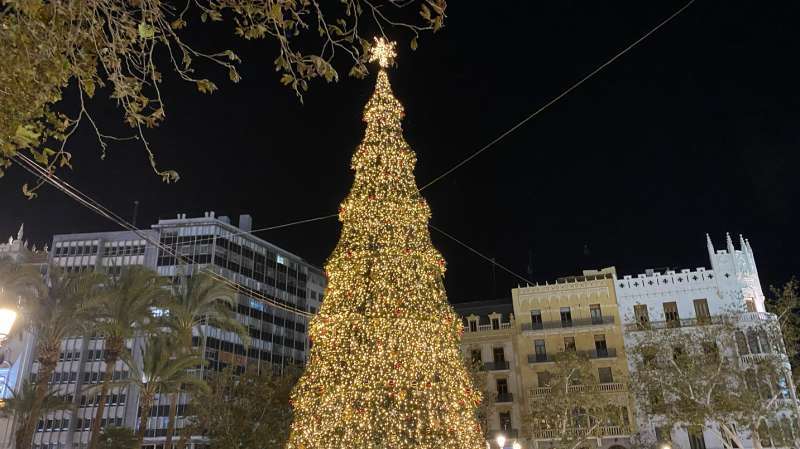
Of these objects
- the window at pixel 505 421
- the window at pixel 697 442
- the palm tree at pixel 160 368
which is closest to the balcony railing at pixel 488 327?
the window at pixel 505 421

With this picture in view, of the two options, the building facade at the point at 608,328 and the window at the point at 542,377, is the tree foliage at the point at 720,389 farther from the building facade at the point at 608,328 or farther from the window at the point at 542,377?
the window at the point at 542,377

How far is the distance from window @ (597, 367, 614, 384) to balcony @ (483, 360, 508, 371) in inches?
230

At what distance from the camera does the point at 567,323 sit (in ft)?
118

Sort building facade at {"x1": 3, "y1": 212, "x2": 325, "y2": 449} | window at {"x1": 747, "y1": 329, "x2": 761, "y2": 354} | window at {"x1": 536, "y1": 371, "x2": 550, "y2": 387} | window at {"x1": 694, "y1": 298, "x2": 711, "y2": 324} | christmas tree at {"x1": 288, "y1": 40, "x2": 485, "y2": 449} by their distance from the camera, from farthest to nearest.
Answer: building facade at {"x1": 3, "y1": 212, "x2": 325, "y2": 449}
window at {"x1": 536, "y1": 371, "x2": 550, "y2": 387}
window at {"x1": 694, "y1": 298, "x2": 711, "y2": 324}
window at {"x1": 747, "y1": 329, "x2": 761, "y2": 354}
christmas tree at {"x1": 288, "y1": 40, "x2": 485, "y2": 449}

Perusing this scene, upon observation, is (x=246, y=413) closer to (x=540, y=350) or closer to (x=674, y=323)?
(x=540, y=350)

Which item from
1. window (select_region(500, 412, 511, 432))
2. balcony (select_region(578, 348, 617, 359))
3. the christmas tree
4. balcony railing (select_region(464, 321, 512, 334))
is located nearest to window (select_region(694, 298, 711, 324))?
balcony (select_region(578, 348, 617, 359))

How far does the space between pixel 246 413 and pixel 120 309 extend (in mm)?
8649

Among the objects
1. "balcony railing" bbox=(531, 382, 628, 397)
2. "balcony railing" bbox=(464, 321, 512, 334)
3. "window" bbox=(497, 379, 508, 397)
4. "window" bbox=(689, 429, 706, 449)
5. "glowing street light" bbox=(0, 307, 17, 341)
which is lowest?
"window" bbox=(689, 429, 706, 449)

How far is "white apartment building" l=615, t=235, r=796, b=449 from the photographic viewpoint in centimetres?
3175

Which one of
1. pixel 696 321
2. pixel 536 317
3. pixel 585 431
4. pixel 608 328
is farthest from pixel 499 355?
pixel 696 321

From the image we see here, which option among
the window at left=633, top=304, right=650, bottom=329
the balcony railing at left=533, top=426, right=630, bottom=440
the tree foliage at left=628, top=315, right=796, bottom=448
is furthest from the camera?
the window at left=633, top=304, right=650, bottom=329

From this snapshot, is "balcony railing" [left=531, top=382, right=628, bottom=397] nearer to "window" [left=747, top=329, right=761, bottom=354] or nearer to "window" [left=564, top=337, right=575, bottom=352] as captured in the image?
"window" [left=564, top=337, right=575, bottom=352]

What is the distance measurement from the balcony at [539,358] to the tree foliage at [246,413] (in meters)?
16.1

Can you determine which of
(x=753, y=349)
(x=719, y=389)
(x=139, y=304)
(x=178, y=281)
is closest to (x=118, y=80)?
(x=139, y=304)
